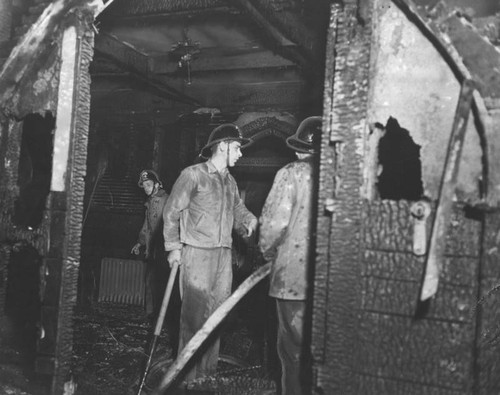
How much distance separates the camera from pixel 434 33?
244 centimetres

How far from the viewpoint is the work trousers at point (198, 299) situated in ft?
15.1

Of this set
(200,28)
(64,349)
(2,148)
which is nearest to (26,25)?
(2,148)

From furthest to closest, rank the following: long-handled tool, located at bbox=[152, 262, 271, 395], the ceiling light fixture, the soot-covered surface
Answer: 1. the ceiling light fixture
2. the soot-covered surface
3. long-handled tool, located at bbox=[152, 262, 271, 395]

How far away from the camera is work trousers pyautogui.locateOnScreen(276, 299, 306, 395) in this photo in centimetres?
372

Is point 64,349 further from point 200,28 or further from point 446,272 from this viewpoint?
point 200,28

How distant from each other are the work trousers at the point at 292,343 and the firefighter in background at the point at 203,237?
3.71ft

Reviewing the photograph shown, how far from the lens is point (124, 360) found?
5.41 metres

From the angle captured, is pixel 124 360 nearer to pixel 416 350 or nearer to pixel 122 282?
pixel 416 350

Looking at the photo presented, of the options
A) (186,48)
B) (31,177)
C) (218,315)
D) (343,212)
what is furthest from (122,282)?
(343,212)

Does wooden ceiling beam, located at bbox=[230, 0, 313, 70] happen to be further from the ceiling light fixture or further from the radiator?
the radiator

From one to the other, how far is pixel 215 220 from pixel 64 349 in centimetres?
202

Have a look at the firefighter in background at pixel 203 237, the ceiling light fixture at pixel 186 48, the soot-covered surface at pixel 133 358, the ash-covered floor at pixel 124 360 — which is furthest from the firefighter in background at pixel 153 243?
the firefighter in background at pixel 203 237

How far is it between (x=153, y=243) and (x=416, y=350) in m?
6.68

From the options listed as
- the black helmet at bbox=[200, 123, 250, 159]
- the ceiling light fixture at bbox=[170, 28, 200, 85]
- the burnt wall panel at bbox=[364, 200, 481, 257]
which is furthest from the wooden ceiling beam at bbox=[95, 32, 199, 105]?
the burnt wall panel at bbox=[364, 200, 481, 257]
